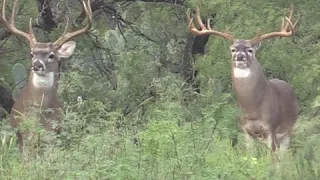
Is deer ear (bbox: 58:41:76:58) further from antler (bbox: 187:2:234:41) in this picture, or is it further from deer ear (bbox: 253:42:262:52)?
deer ear (bbox: 253:42:262:52)

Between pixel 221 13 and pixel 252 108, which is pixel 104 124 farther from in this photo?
pixel 221 13

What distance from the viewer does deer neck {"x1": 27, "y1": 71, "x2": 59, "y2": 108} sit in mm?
11203

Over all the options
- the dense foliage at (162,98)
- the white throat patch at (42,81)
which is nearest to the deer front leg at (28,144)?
the dense foliage at (162,98)

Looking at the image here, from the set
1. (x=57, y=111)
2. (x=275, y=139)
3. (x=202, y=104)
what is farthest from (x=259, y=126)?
(x=57, y=111)

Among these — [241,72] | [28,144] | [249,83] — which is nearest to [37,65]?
[241,72]

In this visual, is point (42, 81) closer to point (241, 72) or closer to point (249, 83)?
point (241, 72)

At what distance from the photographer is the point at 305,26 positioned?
12.4 meters

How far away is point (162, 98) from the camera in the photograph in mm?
9570

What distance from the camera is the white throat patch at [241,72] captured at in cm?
1195

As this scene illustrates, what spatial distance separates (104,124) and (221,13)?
14.5 ft

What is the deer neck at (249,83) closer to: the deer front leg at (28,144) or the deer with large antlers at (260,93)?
the deer with large antlers at (260,93)

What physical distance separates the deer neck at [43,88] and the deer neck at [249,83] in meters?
2.17

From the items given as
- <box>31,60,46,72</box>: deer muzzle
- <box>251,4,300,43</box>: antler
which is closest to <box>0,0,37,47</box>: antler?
<box>31,60,46,72</box>: deer muzzle

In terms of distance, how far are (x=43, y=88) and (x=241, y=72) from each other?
239 cm
